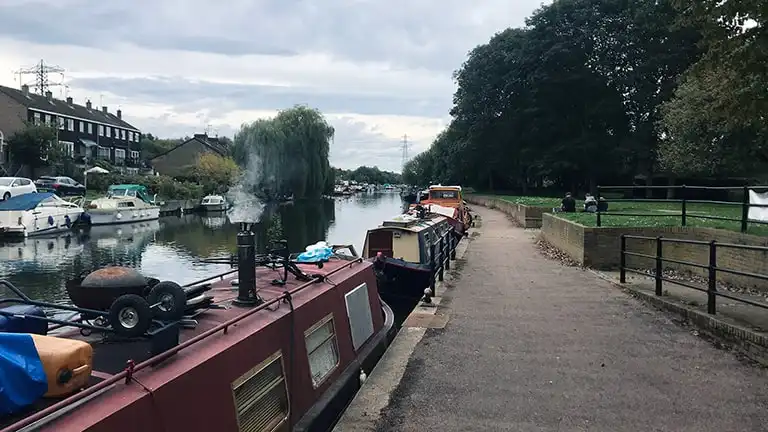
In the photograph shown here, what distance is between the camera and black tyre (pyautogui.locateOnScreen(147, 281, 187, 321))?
3.96m

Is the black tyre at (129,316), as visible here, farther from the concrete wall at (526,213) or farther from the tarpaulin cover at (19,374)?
the concrete wall at (526,213)

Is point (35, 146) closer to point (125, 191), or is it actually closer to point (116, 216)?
point (125, 191)

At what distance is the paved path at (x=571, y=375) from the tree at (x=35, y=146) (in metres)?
50.0

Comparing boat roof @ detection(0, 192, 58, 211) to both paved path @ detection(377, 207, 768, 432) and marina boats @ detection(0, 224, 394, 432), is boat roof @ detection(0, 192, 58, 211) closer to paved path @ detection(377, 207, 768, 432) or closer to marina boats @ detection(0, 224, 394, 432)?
paved path @ detection(377, 207, 768, 432)

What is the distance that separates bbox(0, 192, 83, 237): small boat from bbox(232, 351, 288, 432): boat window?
33248 millimetres

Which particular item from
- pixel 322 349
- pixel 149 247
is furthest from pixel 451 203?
pixel 322 349

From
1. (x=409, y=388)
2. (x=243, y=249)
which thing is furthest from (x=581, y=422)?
(x=243, y=249)

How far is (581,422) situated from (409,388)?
1663mm

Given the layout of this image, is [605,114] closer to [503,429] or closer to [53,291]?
[53,291]

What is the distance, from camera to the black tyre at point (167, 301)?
3.96 m

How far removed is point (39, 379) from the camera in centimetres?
300

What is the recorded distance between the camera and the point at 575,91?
5103 centimetres

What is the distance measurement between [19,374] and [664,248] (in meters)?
Answer: 12.4

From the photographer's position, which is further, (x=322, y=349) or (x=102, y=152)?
(x=102, y=152)
